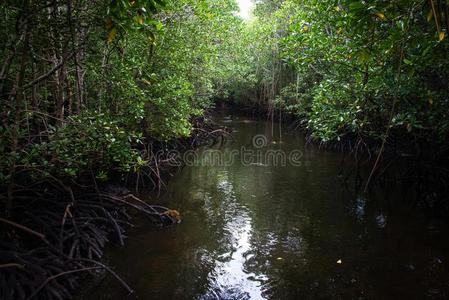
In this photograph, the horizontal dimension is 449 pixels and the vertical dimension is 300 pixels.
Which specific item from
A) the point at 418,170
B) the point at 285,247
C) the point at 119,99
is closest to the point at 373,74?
the point at 418,170

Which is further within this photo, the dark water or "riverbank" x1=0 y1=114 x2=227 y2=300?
the dark water

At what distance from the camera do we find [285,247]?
4.96m

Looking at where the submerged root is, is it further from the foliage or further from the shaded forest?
the foliage

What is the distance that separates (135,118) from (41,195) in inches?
93.2

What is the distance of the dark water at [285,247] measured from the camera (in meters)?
3.92

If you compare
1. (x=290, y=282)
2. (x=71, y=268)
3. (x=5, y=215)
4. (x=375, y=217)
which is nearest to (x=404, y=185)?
(x=375, y=217)

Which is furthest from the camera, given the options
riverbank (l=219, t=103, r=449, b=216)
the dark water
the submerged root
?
riverbank (l=219, t=103, r=449, b=216)

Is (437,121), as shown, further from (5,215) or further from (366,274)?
(5,215)

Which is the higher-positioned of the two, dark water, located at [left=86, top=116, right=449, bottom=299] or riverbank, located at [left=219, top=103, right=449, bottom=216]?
riverbank, located at [left=219, top=103, right=449, bottom=216]

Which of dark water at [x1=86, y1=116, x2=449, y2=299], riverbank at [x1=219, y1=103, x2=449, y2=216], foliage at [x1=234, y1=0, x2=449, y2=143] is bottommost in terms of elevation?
dark water at [x1=86, y1=116, x2=449, y2=299]

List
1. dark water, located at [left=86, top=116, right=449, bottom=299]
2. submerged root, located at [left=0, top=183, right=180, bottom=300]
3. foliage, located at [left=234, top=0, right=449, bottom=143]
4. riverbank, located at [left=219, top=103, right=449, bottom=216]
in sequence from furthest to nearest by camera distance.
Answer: riverbank, located at [left=219, top=103, right=449, bottom=216], foliage, located at [left=234, top=0, right=449, bottom=143], dark water, located at [left=86, top=116, right=449, bottom=299], submerged root, located at [left=0, top=183, right=180, bottom=300]

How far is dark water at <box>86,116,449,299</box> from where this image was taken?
12.8ft

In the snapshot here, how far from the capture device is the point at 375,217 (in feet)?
19.7

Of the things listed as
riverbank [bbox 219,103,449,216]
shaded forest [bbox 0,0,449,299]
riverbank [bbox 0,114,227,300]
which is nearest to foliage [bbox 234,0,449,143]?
shaded forest [bbox 0,0,449,299]
